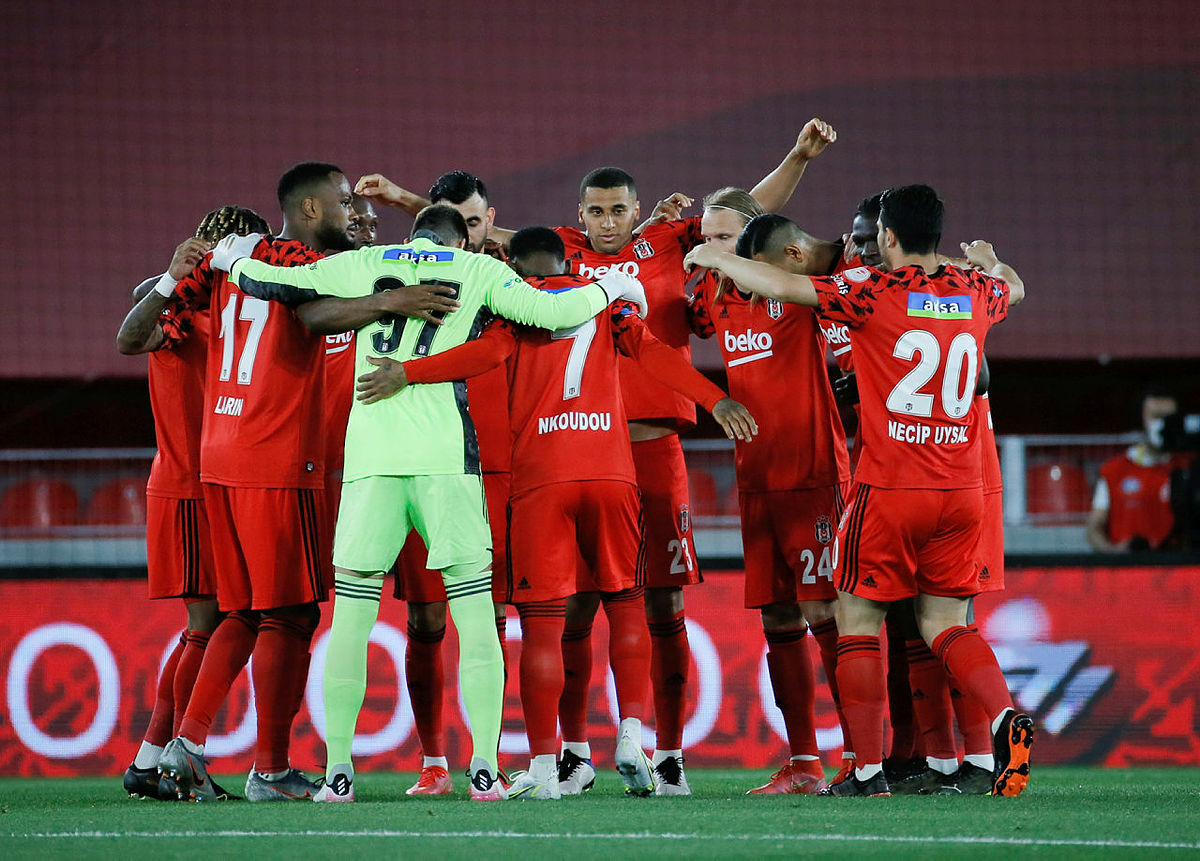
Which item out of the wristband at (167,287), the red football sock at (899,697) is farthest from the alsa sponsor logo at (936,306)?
the wristband at (167,287)

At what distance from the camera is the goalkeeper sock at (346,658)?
16.7 feet

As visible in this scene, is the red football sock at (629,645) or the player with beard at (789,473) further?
the player with beard at (789,473)

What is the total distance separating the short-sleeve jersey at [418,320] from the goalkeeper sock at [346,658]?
0.41 m

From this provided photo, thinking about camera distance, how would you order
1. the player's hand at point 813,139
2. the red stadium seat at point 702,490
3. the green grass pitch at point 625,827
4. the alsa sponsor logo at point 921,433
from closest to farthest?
1. the green grass pitch at point 625,827
2. the alsa sponsor logo at point 921,433
3. the player's hand at point 813,139
4. the red stadium seat at point 702,490

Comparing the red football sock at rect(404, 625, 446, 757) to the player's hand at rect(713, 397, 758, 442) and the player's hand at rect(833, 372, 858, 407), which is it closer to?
the player's hand at rect(713, 397, 758, 442)

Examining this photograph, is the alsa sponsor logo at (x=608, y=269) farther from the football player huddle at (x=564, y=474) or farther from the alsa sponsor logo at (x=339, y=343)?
the alsa sponsor logo at (x=339, y=343)

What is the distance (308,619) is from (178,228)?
8.51 metres

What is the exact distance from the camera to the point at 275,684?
5.50 m

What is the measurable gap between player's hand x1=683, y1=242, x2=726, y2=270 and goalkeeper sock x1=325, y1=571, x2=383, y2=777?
171 cm

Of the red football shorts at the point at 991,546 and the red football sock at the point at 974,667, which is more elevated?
the red football shorts at the point at 991,546

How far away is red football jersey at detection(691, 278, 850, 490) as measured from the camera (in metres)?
5.93

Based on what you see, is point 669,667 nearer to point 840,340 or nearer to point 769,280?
point 840,340

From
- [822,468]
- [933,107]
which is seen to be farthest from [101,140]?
[822,468]

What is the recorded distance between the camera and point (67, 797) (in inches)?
246
